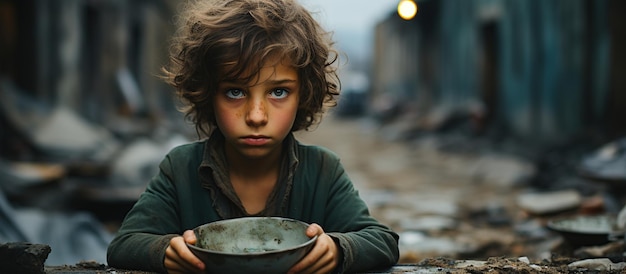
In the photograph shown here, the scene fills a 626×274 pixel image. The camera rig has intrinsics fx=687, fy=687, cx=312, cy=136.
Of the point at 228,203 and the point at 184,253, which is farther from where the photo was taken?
the point at 228,203

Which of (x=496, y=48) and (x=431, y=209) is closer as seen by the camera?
(x=431, y=209)

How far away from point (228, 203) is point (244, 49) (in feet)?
1.63

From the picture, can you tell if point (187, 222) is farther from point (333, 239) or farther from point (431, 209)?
point (431, 209)

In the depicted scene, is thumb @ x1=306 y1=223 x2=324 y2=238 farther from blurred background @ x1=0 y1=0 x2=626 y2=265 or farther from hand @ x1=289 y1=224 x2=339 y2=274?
blurred background @ x1=0 y1=0 x2=626 y2=265

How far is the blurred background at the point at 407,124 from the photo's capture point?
507 centimetres

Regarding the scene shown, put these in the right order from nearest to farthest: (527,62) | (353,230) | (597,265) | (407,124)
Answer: (353,230) < (597,265) < (527,62) < (407,124)

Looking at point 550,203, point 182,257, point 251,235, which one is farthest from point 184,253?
point 550,203

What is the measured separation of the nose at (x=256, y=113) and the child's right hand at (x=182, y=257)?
365 mm

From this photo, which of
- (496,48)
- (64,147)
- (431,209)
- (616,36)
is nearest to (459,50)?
(496,48)

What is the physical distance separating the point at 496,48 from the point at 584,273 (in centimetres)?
1121

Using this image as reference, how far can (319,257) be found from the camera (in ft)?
6.20

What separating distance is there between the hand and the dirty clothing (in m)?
0.10

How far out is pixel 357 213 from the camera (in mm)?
2199

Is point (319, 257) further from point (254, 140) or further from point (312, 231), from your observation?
point (254, 140)
